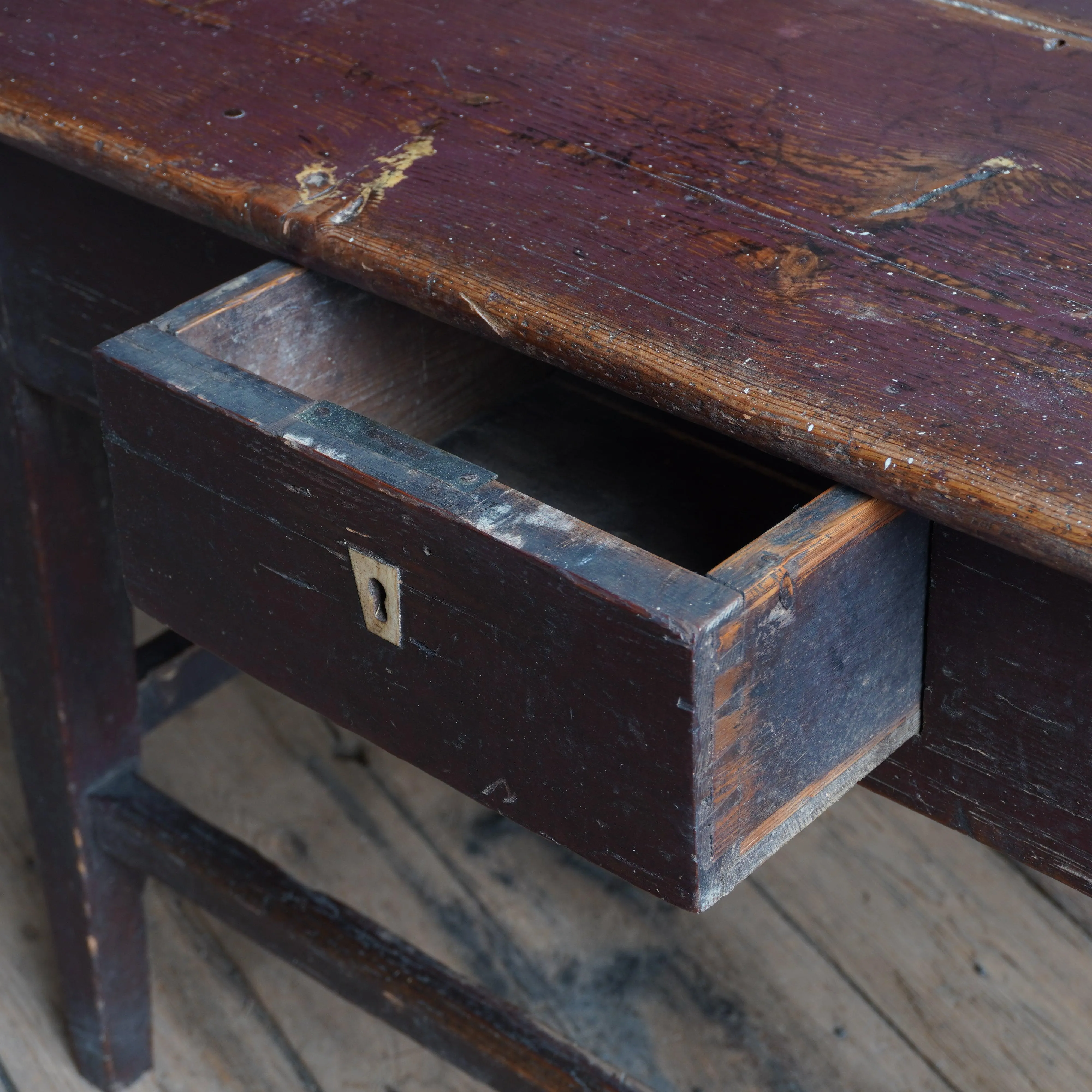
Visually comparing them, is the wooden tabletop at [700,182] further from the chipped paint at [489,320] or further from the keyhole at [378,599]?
the keyhole at [378,599]

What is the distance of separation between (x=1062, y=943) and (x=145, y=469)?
122 centimetres

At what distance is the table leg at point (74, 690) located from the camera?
120 cm

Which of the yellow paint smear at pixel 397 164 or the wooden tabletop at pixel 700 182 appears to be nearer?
the wooden tabletop at pixel 700 182

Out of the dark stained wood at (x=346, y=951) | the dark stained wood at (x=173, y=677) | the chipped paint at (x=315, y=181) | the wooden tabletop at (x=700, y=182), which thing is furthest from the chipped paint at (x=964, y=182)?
the dark stained wood at (x=173, y=677)

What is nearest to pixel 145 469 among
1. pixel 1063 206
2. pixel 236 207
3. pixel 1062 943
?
pixel 236 207

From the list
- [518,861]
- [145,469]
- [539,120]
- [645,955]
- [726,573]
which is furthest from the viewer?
[518,861]

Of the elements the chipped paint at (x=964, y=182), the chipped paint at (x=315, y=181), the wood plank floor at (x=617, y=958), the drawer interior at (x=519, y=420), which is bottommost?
the wood plank floor at (x=617, y=958)

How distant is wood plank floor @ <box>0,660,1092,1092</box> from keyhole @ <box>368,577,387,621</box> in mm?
923

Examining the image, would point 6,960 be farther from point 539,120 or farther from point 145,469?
point 539,120

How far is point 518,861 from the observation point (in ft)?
5.52

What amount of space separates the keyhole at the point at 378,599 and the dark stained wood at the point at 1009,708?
0.81 ft

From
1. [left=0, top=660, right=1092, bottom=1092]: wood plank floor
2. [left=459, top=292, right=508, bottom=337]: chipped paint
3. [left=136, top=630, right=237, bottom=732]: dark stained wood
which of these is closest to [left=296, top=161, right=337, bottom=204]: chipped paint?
[left=459, top=292, right=508, bottom=337]: chipped paint

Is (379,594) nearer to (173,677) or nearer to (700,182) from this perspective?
(700,182)

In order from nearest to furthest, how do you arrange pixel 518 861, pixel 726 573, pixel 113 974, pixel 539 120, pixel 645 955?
pixel 726 573 → pixel 539 120 → pixel 113 974 → pixel 645 955 → pixel 518 861
